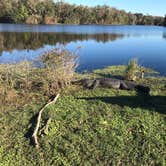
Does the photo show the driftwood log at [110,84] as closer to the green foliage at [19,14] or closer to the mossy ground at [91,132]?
the mossy ground at [91,132]

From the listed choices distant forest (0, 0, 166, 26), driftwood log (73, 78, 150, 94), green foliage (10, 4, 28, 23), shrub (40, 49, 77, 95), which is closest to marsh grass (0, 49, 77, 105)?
shrub (40, 49, 77, 95)

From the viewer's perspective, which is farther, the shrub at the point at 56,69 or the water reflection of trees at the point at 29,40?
the water reflection of trees at the point at 29,40

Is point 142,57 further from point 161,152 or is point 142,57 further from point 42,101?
point 161,152

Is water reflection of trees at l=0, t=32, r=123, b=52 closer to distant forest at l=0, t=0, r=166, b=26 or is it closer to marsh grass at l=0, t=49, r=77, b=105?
marsh grass at l=0, t=49, r=77, b=105

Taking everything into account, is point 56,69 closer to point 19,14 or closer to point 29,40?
point 29,40

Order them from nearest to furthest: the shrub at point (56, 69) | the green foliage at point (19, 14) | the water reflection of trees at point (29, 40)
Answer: the shrub at point (56, 69) < the water reflection of trees at point (29, 40) < the green foliage at point (19, 14)

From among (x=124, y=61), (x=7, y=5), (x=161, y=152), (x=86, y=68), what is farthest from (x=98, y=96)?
(x=7, y=5)

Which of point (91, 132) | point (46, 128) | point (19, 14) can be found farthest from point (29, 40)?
point (19, 14)

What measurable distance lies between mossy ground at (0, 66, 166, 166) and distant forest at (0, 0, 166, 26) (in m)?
67.6

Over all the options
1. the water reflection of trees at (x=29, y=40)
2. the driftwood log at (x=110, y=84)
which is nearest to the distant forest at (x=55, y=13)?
the water reflection of trees at (x=29, y=40)

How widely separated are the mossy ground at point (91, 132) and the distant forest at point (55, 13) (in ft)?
222

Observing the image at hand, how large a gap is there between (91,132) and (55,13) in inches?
3049

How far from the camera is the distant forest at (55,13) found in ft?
243

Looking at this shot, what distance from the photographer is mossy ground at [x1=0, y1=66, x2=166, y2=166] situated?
22.3 feet
